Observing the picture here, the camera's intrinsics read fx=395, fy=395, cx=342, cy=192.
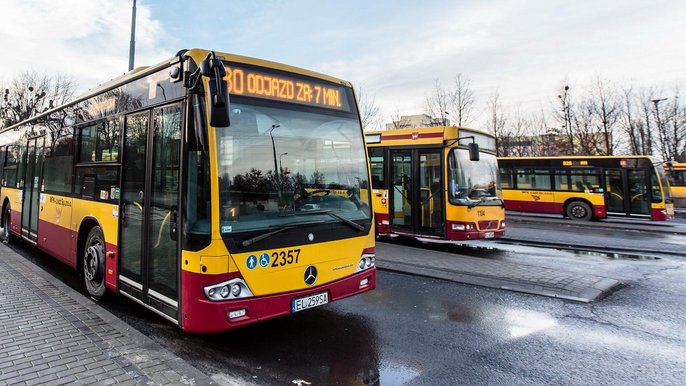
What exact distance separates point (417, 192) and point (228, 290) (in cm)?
773

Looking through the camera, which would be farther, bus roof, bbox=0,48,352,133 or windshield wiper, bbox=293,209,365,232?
windshield wiper, bbox=293,209,365,232

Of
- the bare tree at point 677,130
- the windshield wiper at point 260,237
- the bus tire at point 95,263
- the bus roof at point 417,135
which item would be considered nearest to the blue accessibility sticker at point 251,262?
the windshield wiper at point 260,237

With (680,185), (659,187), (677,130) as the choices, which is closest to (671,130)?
(677,130)

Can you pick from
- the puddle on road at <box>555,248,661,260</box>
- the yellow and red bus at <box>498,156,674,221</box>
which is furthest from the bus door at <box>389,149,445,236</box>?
the yellow and red bus at <box>498,156,674,221</box>

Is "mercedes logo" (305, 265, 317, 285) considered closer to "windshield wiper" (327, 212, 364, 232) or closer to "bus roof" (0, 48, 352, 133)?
"windshield wiper" (327, 212, 364, 232)

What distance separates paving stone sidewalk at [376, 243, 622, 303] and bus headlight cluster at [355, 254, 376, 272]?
2.85m

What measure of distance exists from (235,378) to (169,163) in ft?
7.34

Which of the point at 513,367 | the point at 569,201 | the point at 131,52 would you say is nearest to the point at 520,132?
the point at 569,201

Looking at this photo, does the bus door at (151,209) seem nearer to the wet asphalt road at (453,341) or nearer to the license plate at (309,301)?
the wet asphalt road at (453,341)

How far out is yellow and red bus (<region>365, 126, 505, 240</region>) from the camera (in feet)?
32.5

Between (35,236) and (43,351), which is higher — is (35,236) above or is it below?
above

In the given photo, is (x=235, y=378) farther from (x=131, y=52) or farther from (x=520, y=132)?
(x=520, y=132)

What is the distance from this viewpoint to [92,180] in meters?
5.67

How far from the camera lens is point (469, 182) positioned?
10.1 meters
